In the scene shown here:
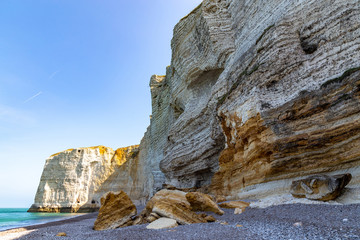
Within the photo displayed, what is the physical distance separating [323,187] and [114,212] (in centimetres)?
687

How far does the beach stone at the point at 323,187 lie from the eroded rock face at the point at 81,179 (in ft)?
124

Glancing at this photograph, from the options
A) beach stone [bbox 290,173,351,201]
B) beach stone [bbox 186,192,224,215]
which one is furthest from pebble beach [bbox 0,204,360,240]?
beach stone [bbox 186,192,224,215]

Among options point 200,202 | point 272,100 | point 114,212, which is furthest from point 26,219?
point 272,100

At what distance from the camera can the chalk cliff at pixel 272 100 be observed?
6.36 meters

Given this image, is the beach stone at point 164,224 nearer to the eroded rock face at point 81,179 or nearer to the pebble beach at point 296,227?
the pebble beach at point 296,227

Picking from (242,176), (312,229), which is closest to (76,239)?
(312,229)

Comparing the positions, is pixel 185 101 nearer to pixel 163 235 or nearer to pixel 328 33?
pixel 328 33

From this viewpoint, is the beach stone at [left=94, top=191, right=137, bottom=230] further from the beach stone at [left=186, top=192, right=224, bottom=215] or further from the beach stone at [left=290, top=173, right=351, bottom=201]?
the beach stone at [left=290, top=173, right=351, bottom=201]

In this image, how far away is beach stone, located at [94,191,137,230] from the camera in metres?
7.42

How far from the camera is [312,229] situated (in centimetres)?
395

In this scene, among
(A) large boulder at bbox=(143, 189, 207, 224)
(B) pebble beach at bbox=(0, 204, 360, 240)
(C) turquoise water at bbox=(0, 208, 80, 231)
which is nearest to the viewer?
(B) pebble beach at bbox=(0, 204, 360, 240)

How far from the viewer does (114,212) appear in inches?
308

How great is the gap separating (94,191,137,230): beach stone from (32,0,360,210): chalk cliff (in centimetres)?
503

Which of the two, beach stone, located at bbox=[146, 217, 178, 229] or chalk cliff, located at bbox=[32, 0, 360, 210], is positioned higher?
chalk cliff, located at bbox=[32, 0, 360, 210]
